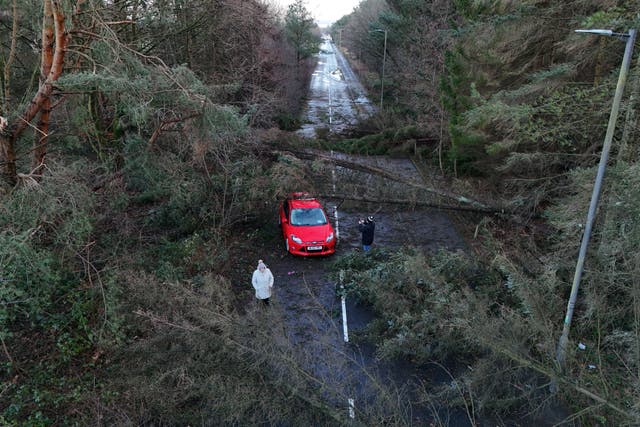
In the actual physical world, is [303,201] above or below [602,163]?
below

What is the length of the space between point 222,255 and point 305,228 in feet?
9.12

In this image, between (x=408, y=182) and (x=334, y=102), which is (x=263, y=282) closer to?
(x=408, y=182)

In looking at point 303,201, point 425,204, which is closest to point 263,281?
point 303,201

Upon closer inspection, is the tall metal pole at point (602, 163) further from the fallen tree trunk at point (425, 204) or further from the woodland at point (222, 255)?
the fallen tree trunk at point (425, 204)

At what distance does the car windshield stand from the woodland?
106 cm

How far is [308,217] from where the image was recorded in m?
14.3

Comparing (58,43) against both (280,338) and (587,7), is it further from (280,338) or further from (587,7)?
(587,7)

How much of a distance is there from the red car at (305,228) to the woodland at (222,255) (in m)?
0.65

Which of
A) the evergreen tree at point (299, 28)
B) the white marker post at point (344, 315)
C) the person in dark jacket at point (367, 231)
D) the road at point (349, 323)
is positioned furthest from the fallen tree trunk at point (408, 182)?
the evergreen tree at point (299, 28)

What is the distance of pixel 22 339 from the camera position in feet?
29.8

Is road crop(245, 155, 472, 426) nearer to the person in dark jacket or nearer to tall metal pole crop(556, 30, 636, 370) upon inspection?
the person in dark jacket

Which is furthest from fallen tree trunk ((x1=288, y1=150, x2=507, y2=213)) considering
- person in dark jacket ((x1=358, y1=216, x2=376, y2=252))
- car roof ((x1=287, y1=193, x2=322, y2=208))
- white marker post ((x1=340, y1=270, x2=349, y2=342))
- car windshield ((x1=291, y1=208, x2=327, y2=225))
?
white marker post ((x1=340, y1=270, x2=349, y2=342))

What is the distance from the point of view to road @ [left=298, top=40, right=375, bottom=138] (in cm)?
3272

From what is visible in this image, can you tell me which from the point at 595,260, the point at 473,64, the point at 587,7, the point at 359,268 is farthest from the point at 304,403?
the point at 473,64
